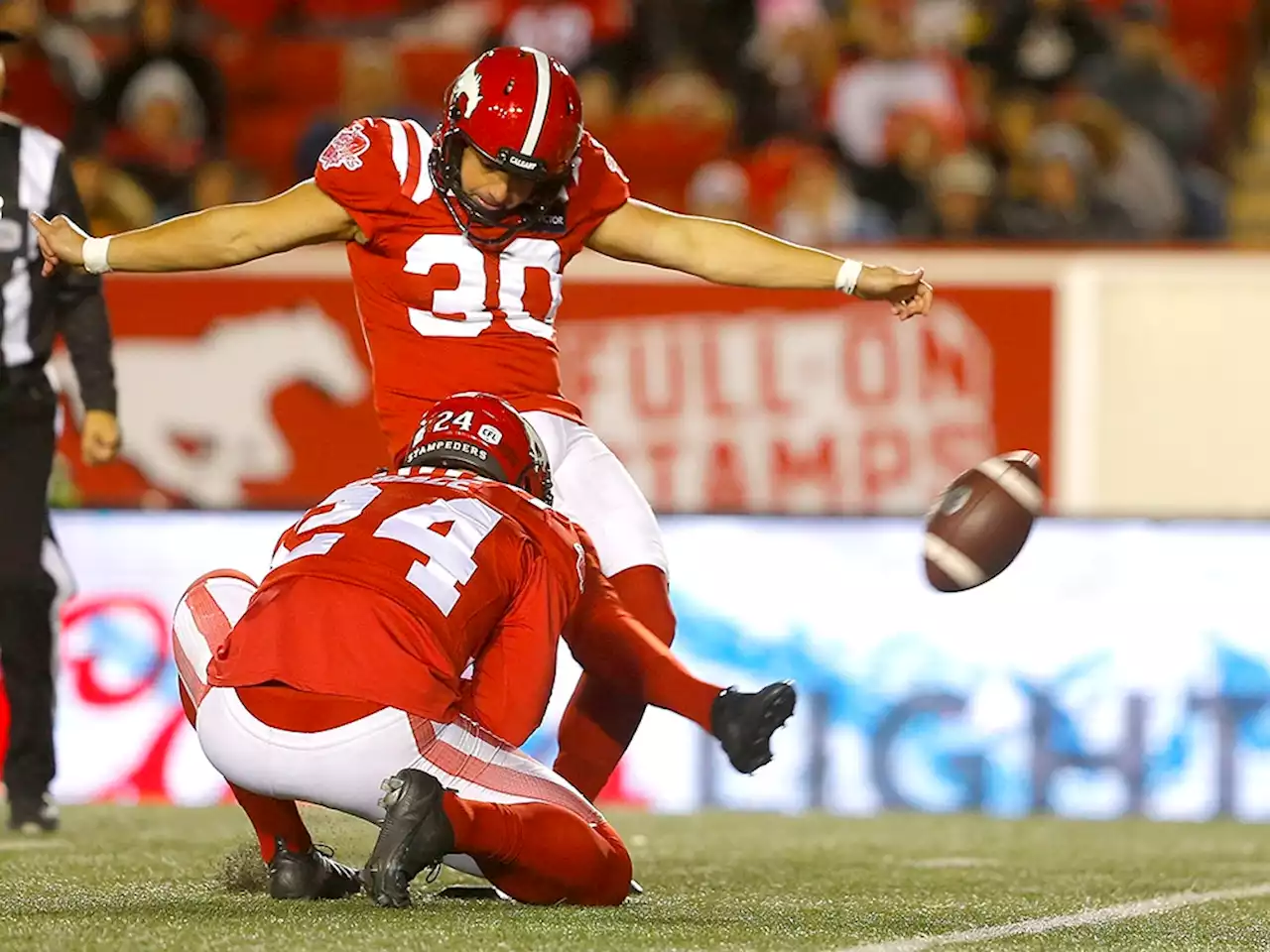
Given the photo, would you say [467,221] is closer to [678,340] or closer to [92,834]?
[92,834]

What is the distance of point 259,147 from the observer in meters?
12.1

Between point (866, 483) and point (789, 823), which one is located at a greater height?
point (866, 483)

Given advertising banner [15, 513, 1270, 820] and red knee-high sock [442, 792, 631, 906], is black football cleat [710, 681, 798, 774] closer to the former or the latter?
red knee-high sock [442, 792, 631, 906]

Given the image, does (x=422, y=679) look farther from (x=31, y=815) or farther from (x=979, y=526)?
(x=31, y=815)

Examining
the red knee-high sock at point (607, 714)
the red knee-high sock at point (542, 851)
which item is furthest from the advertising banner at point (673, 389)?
A: the red knee-high sock at point (542, 851)

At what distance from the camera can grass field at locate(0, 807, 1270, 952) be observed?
4121mm

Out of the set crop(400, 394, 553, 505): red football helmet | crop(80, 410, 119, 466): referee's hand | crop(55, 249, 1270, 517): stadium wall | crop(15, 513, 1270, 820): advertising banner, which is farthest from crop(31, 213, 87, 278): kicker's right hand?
crop(55, 249, 1270, 517): stadium wall

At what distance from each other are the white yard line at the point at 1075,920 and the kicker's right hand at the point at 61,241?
2.16 m

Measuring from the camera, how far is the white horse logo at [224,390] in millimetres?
9961

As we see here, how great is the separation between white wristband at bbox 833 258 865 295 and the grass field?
1241 millimetres

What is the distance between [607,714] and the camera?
208 inches

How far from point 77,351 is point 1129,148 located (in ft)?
20.0

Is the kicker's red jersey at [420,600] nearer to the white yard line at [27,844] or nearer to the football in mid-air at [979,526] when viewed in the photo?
the football in mid-air at [979,526]

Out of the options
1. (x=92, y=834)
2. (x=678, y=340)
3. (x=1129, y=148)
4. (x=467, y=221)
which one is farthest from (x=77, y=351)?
(x=1129, y=148)
